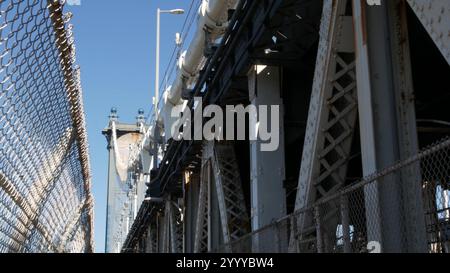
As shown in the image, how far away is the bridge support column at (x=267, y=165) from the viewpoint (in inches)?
428

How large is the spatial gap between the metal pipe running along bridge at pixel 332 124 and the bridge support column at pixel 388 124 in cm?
1

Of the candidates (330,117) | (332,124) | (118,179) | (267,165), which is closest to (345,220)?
(332,124)

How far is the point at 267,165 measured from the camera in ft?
36.1

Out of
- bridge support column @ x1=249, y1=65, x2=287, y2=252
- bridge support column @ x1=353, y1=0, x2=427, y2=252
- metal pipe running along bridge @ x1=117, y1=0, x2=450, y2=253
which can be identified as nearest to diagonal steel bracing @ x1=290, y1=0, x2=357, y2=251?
metal pipe running along bridge @ x1=117, y1=0, x2=450, y2=253

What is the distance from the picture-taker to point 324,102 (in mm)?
8039

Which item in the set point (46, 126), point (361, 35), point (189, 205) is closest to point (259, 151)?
point (46, 126)

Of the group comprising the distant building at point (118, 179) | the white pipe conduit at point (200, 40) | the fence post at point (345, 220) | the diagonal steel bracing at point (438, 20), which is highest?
the distant building at point (118, 179)

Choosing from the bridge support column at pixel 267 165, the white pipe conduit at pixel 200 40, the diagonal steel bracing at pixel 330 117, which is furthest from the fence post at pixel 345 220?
the white pipe conduit at pixel 200 40

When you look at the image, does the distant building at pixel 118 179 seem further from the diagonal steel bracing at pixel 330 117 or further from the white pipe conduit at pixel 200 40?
the diagonal steel bracing at pixel 330 117

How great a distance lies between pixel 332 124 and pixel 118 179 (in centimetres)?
3829

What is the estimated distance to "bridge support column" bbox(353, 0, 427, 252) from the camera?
256 inches

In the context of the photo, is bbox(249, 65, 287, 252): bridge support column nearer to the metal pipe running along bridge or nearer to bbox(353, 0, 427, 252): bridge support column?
the metal pipe running along bridge

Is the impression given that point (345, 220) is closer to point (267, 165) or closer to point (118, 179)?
point (267, 165)
